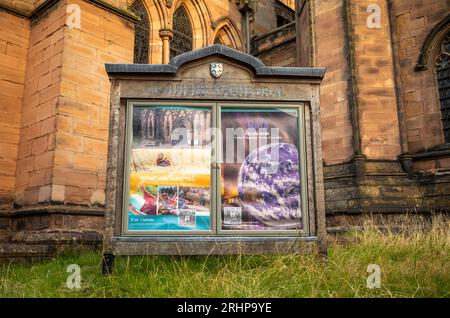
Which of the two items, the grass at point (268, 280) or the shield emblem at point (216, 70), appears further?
the shield emblem at point (216, 70)

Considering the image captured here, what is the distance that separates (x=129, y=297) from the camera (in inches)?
115

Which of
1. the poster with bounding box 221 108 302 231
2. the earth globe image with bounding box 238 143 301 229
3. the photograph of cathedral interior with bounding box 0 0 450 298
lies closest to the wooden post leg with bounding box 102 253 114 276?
the poster with bounding box 221 108 302 231

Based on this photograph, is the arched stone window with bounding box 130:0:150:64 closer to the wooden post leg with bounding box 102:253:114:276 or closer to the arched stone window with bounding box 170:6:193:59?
the arched stone window with bounding box 170:6:193:59

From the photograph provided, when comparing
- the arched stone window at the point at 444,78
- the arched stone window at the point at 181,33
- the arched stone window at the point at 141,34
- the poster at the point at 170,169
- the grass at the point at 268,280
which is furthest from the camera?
the arched stone window at the point at 181,33

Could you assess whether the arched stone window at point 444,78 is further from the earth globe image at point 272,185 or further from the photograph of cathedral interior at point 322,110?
the earth globe image at point 272,185

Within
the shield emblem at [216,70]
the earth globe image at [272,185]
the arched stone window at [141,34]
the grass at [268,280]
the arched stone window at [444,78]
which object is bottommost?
the grass at [268,280]

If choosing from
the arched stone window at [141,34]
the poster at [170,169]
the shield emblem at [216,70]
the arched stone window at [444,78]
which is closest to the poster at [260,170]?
the poster at [170,169]

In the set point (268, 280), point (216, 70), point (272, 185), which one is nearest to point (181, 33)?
point (216, 70)

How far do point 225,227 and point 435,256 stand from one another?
2.08 metres

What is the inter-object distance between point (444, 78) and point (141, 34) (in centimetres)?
833

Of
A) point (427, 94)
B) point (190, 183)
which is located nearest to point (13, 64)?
point (190, 183)

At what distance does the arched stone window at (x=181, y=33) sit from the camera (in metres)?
13.2
